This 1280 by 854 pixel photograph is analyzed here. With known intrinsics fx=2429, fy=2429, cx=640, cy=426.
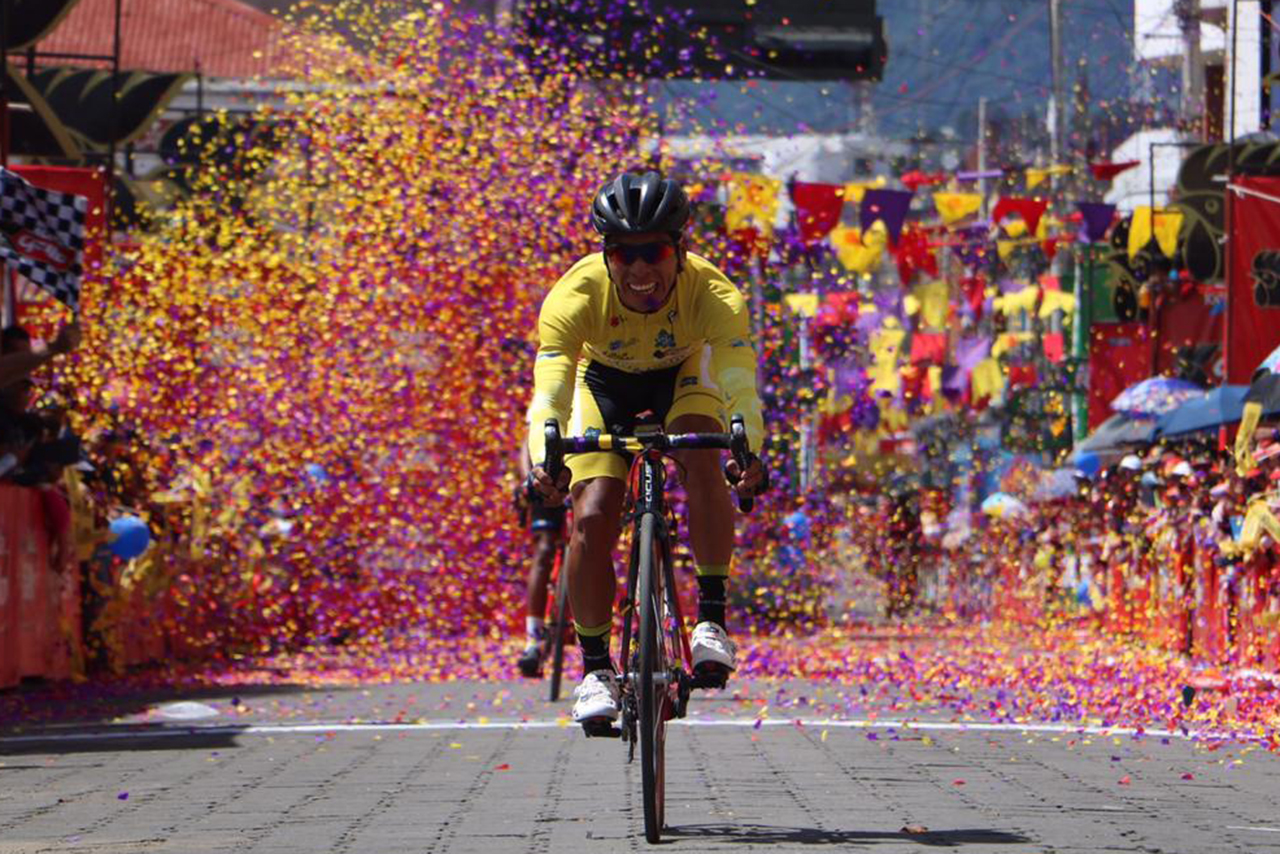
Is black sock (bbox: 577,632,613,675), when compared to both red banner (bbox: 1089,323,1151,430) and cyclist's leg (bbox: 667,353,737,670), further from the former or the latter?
red banner (bbox: 1089,323,1151,430)

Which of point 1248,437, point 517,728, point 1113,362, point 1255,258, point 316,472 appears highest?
point 1255,258

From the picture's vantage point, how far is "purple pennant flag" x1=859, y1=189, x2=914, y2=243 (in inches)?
1046

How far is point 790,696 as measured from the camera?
1423 cm

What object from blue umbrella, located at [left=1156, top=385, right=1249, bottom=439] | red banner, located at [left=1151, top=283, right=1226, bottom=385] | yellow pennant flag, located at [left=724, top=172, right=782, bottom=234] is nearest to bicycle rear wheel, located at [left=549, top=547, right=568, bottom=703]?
blue umbrella, located at [left=1156, top=385, right=1249, bottom=439]

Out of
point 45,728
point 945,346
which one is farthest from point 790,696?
point 945,346

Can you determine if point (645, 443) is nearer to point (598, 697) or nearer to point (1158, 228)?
point (598, 697)

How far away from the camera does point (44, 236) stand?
14258 millimetres

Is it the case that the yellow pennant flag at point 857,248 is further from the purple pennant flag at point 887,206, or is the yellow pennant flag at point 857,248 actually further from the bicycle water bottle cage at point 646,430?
the bicycle water bottle cage at point 646,430

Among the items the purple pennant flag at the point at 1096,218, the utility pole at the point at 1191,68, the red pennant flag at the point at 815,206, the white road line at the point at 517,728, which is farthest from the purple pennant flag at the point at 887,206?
the white road line at the point at 517,728

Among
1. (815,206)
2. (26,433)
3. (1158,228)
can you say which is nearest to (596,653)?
(26,433)

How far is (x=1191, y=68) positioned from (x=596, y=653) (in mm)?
35206

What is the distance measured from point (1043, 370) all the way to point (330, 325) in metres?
34.3

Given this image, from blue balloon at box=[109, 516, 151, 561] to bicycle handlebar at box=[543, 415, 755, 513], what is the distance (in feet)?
31.7

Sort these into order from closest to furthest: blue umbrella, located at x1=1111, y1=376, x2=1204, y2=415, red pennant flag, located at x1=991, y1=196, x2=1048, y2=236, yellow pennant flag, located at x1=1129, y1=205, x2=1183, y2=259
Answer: blue umbrella, located at x1=1111, y1=376, x2=1204, y2=415
red pennant flag, located at x1=991, y1=196, x2=1048, y2=236
yellow pennant flag, located at x1=1129, y1=205, x2=1183, y2=259
